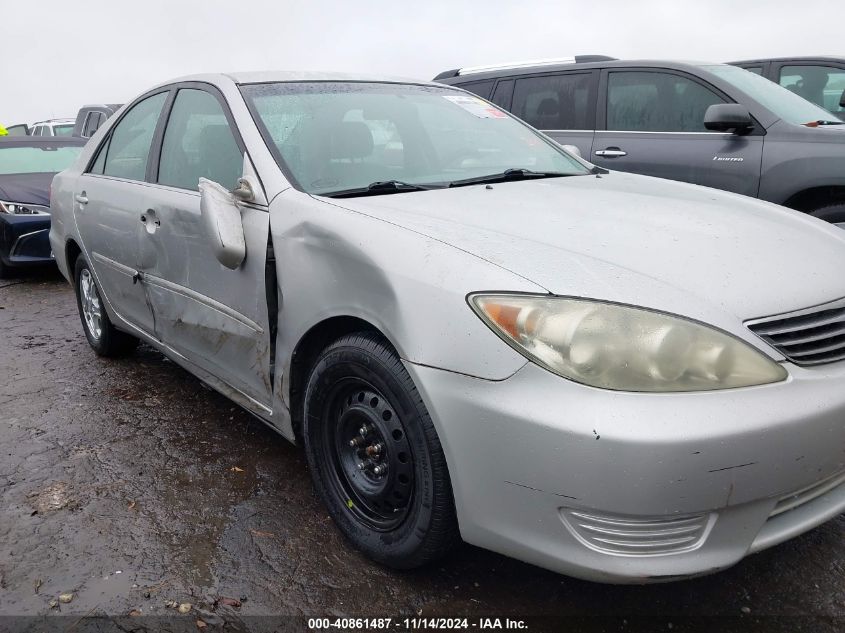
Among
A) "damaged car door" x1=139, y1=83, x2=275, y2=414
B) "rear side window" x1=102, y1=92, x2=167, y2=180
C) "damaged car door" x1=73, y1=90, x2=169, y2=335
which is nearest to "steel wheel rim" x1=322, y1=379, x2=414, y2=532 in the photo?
"damaged car door" x1=139, y1=83, x2=275, y2=414

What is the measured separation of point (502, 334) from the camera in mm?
1812

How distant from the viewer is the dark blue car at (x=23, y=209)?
687cm

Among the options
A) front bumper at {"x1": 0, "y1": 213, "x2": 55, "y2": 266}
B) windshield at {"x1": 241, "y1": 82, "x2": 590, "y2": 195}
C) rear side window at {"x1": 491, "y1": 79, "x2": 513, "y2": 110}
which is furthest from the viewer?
front bumper at {"x1": 0, "y1": 213, "x2": 55, "y2": 266}

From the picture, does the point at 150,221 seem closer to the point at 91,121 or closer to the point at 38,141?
the point at 38,141

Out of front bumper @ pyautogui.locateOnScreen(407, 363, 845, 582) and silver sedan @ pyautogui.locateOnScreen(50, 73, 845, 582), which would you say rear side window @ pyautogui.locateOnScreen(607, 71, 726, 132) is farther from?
front bumper @ pyautogui.locateOnScreen(407, 363, 845, 582)

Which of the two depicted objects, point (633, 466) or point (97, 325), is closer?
point (633, 466)

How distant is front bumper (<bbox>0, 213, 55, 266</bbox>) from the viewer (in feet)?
22.4

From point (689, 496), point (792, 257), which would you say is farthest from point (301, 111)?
point (689, 496)

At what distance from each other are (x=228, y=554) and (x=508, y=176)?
1.76m

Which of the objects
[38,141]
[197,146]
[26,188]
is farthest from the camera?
[38,141]

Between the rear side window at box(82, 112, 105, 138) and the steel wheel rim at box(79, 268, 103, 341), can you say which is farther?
the rear side window at box(82, 112, 105, 138)

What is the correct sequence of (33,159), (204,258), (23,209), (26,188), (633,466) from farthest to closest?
(33,159), (26,188), (23,209), (204,258), (633,466)

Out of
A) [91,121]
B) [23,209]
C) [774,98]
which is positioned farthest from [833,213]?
[91,121]

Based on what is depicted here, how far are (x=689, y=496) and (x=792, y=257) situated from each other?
0.90 meters
